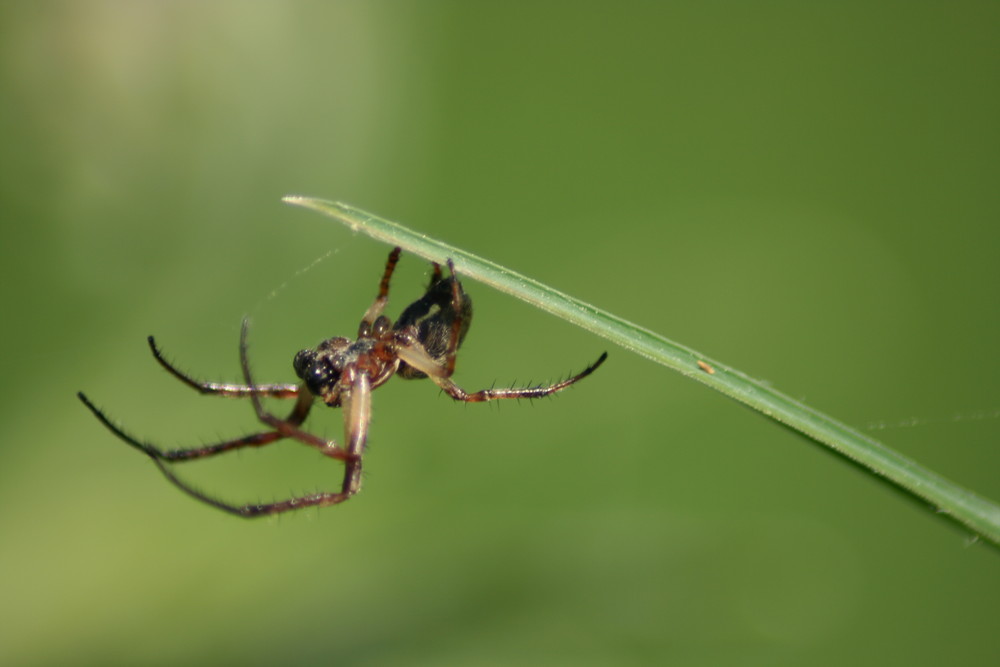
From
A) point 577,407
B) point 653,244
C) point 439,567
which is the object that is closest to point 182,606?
point 439,567

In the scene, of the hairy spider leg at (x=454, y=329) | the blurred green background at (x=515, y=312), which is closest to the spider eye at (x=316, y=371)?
the hairy spider leg at (x=454, y=329)

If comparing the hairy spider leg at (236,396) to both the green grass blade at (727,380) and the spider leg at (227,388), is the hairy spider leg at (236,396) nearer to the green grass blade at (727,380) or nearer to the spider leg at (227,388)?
the spider leg at (227,388)

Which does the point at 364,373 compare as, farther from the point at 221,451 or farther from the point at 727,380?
the point at 727,380

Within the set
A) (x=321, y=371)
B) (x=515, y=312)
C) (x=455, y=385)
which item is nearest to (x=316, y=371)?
(x=321, y=371)

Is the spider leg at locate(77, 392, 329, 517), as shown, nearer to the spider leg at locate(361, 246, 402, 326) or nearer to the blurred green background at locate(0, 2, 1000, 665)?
the spider leg at locate(361, 246, 402, 326)

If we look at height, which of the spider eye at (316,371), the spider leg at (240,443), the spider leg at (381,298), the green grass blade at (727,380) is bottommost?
the green grass blade at (727,380)

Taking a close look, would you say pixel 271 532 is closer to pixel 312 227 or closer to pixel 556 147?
pixel 312 227
